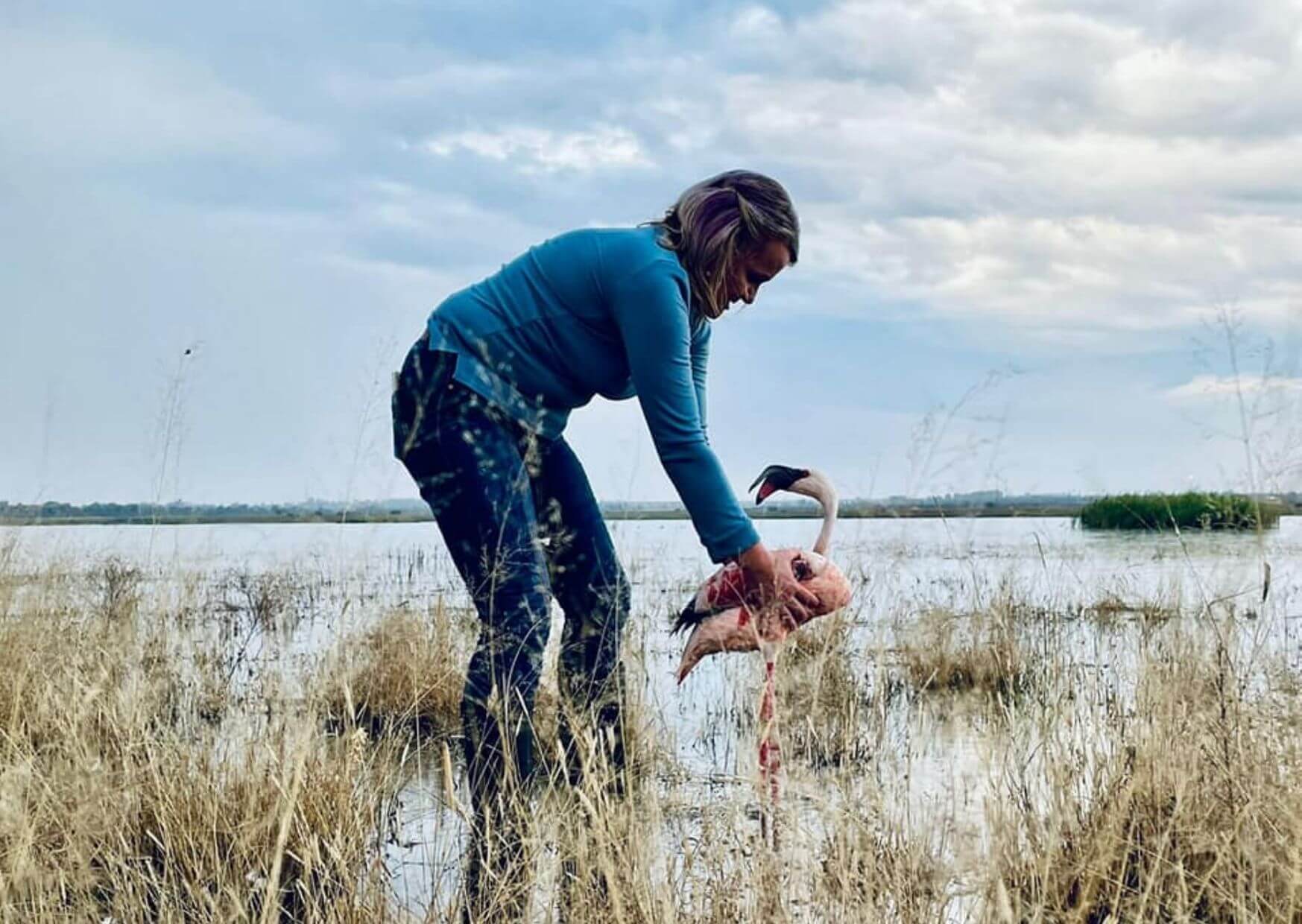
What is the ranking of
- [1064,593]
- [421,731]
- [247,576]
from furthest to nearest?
1. [247,576]
2. [1064,593]
3. [421,731]

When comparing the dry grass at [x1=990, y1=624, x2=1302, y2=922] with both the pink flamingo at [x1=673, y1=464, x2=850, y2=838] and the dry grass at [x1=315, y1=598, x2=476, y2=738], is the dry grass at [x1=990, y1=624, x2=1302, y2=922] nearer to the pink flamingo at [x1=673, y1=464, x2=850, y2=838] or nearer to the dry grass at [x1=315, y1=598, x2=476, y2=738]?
the pink flamingo at [x1=673, y1=464, x2=850, y2=838]

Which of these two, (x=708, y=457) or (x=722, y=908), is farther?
(x=708, y=457)

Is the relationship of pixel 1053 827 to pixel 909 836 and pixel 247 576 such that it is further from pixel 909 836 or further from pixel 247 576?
pixel 247 576

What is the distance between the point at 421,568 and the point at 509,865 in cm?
1090

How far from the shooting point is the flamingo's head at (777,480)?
13.5 feet

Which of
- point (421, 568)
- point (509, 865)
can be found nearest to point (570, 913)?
point (509, 865)

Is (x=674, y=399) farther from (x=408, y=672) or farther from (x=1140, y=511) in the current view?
(x=1140, y=511)

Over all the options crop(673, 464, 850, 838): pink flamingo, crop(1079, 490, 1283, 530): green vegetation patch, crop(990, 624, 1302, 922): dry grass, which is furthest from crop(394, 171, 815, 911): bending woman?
crop(1079, 490, 1283, 530): green vegetation patch

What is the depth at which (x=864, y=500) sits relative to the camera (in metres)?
4.27

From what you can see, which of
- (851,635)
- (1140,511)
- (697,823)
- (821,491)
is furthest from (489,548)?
(1140,511)

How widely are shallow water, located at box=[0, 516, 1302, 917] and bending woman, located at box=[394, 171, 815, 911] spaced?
46cm

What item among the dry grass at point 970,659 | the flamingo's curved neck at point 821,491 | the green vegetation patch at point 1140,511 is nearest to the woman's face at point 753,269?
the flamingo's curved neck at point 821,491

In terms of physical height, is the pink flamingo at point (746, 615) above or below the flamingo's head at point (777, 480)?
below

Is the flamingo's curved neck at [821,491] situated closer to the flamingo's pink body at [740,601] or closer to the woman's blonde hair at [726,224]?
the flamingo's pink body at [740,601]
